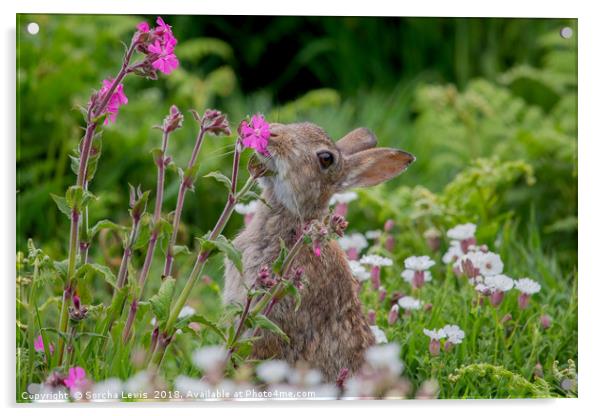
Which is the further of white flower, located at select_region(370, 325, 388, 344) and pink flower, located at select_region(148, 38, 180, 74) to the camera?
white flower, located at select_region(370, 325, 388, 344)

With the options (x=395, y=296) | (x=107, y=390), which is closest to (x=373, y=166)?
(x=395, y=296)

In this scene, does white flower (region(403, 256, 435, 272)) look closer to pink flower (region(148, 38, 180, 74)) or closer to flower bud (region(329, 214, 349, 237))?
flower bud (region(329, 214, 349, 237))

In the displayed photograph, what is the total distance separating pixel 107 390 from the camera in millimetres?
4109

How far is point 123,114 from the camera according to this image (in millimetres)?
6500

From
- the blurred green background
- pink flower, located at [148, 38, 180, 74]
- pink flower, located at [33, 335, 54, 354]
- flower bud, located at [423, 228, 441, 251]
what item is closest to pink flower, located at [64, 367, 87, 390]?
pink flower, located at [33, 335, 54, 354]

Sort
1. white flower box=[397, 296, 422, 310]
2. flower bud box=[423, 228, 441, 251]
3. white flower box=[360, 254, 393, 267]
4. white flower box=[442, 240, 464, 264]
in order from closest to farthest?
white flower box=[397, 296, 422, 310], white flower box=[360, 254, 393, 267], white flower box=[442, 240, 464, 264], flower bud box=[423, 228, 441, 251]

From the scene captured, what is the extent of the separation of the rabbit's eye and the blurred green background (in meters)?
1.28

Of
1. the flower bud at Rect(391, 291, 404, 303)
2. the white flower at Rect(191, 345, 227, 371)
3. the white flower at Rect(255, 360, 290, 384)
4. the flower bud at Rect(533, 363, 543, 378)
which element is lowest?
the flower bud at Rect(533, 363, 543, 378)

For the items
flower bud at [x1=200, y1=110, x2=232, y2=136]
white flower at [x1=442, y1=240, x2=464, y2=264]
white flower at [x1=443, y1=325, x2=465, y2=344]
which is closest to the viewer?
flower bud at [x1=200, y1=110, x2=232, y2=136]

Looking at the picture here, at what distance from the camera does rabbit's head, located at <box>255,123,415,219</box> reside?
414 cm

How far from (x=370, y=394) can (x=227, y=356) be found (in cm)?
66

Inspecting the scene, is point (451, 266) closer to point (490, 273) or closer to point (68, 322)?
point (490, 273)

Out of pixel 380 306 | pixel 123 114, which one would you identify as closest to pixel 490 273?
pixel 380 306

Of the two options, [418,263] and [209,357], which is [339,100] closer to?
[418,263]
